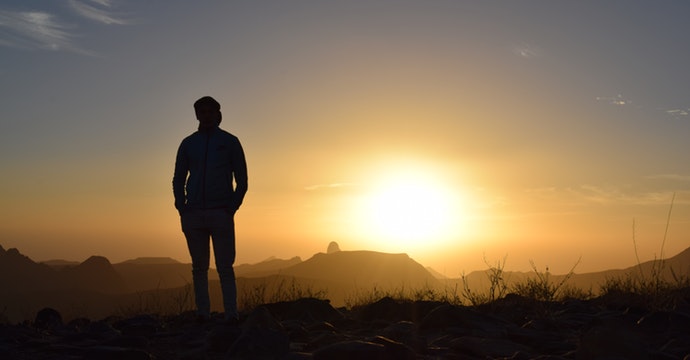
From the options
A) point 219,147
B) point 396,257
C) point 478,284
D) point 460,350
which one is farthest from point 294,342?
point 396,257

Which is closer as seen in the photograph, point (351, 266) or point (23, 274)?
point (23, 274)

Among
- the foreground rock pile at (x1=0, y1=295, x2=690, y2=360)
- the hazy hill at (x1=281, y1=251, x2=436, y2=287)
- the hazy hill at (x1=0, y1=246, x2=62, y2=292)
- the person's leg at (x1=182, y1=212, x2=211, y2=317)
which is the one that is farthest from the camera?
the hazy hill at (x1=281, y1=251, x2=436, y2=287)

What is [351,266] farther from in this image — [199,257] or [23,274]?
[199,257]

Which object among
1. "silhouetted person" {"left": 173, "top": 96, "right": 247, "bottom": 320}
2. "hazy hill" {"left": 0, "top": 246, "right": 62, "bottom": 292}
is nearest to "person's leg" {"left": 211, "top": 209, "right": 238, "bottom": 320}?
"silhouetted person" {"left": 173, "top": 96, "right": 247, "bottom": 320}

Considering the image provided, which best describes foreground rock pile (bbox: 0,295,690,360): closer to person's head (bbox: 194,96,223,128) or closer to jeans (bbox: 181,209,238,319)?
jeans (bbox: 181,209,238,319)

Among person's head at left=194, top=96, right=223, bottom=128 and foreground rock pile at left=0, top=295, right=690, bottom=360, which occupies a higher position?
person's head at left=194, top=96, right=223, bottom=128

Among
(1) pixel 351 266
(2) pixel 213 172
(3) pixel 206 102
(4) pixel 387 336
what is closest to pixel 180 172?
(2) pixel 213 172

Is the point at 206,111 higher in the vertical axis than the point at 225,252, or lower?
higher

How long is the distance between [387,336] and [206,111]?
364 cm

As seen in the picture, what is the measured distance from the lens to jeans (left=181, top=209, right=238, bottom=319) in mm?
6891

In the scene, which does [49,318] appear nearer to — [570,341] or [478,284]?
[478,284]

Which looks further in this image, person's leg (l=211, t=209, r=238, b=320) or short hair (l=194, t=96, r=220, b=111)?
short hair (l=194, t=96, r=220, b=111)

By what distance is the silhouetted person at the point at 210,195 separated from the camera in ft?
22.7

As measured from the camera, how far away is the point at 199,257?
714 cm
